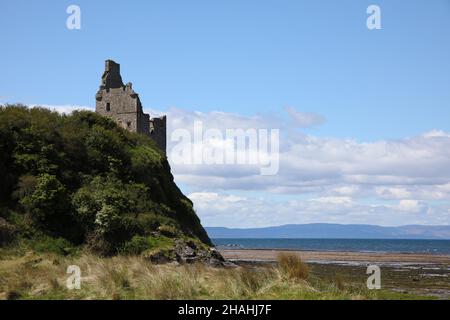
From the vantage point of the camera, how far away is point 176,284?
15367 millimetres

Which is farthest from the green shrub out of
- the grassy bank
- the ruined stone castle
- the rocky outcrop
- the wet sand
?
the wet sand

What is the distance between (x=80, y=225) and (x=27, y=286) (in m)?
11.0

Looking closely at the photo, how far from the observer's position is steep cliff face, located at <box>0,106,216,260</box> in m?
26.3

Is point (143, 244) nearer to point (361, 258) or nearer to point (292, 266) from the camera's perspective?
point (292, 266)

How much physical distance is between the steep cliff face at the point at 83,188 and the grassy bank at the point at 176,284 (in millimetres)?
8444

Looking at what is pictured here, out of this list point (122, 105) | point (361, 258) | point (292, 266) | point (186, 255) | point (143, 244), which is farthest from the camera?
point (361, 258)

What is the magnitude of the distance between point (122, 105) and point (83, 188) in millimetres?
15151

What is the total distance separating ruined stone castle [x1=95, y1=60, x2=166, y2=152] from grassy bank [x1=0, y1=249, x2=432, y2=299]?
2551 centimetres

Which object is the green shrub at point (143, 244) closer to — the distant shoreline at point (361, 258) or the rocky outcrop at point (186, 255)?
the rocky outcrop at point (186, 255)

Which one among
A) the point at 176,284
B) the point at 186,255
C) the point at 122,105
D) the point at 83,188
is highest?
the point at 122,105

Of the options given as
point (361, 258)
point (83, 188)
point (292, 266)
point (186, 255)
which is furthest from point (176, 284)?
point (361, 258)

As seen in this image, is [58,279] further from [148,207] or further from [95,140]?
[95,140]

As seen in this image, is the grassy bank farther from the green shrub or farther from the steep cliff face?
the steep cliff face

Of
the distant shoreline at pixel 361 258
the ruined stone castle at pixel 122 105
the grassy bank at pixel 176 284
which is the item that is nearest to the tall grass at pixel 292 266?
the grassy bank at pixel 176 284
